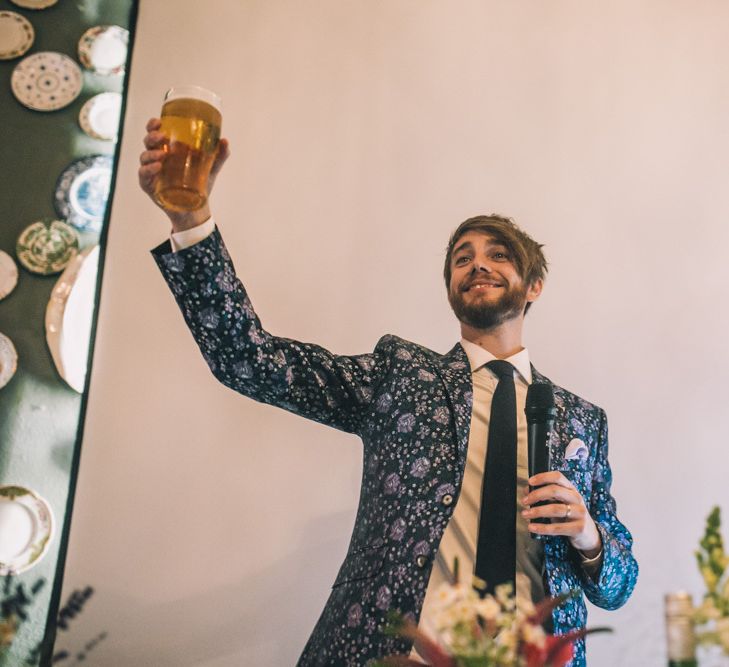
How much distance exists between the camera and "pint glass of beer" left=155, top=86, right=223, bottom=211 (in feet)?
3.87

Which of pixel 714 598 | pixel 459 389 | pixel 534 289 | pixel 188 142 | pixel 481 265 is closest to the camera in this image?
pixel 714 598

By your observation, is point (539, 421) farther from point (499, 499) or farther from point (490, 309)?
point (490, 309)

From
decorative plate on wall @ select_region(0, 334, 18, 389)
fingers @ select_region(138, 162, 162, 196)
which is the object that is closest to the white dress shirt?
fingers @ select_region(138, 162, 162, 196)

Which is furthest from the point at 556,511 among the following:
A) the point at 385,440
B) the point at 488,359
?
the point at 488,359

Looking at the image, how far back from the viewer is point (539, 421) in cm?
121

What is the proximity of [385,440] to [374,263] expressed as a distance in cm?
81

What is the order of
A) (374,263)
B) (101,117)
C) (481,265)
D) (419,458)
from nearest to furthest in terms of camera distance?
(419,458) < (481,265) < (374,263) < (101,117)

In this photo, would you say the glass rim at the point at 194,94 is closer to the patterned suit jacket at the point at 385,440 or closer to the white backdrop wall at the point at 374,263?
the patterned suit jacket at the point at 385,440

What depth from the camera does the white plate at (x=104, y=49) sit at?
240 cm

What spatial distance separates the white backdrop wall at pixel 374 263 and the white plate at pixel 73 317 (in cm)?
7

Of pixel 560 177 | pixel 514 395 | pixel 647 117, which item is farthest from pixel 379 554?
pixel 647 117

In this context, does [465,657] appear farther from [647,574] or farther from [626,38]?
[626,38]

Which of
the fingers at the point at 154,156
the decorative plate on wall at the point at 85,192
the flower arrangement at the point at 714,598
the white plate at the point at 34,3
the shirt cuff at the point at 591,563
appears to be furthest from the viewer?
the white plate at the point at 34,3

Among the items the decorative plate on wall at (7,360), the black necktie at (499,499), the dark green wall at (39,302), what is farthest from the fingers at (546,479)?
the decorative plate on wall at (7,360)
